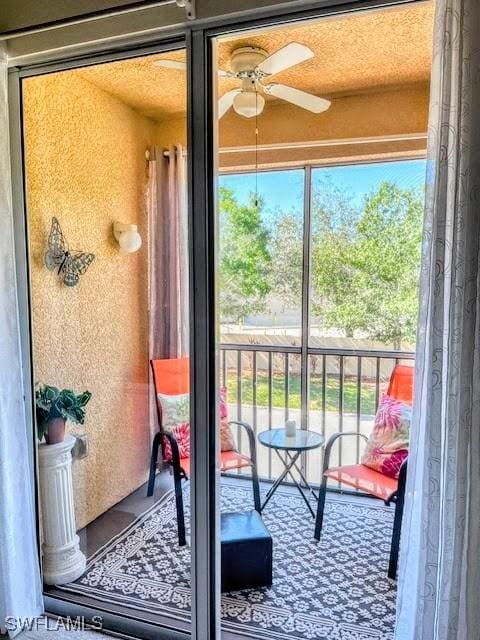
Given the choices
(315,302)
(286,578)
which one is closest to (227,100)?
(315,302)

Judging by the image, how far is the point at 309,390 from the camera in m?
3.23

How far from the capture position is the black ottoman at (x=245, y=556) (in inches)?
84.0

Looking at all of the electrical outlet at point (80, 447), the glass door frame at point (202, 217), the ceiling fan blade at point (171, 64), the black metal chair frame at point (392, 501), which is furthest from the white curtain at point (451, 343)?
the electrical outlet at point (80, 447)

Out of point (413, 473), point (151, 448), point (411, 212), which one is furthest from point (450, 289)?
point (151, 448)

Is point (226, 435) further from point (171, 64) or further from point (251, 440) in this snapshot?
point (171, 64)

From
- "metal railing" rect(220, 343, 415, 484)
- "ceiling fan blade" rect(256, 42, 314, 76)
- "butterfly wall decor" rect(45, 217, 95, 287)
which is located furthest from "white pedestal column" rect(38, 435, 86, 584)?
"ceiling fan blade" rect(256, 42, 314, 76)

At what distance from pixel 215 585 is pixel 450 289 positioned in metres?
1.44

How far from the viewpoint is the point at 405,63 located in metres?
2.36

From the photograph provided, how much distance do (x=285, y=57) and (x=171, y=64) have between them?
0.54 m

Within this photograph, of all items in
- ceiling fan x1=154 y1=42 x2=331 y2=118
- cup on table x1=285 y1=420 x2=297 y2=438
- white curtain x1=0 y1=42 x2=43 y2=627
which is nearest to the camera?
white curtain x1=0 y1=42 x2=43 y2=627

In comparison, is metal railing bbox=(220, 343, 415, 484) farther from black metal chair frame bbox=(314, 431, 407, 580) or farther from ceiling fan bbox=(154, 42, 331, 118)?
ceiling fan bbox=(154, 42, 331, 118)

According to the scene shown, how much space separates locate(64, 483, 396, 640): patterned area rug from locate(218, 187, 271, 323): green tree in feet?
3.53

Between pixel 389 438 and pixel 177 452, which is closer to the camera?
pixel 177 452

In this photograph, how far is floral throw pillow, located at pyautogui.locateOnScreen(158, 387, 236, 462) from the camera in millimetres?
2287
